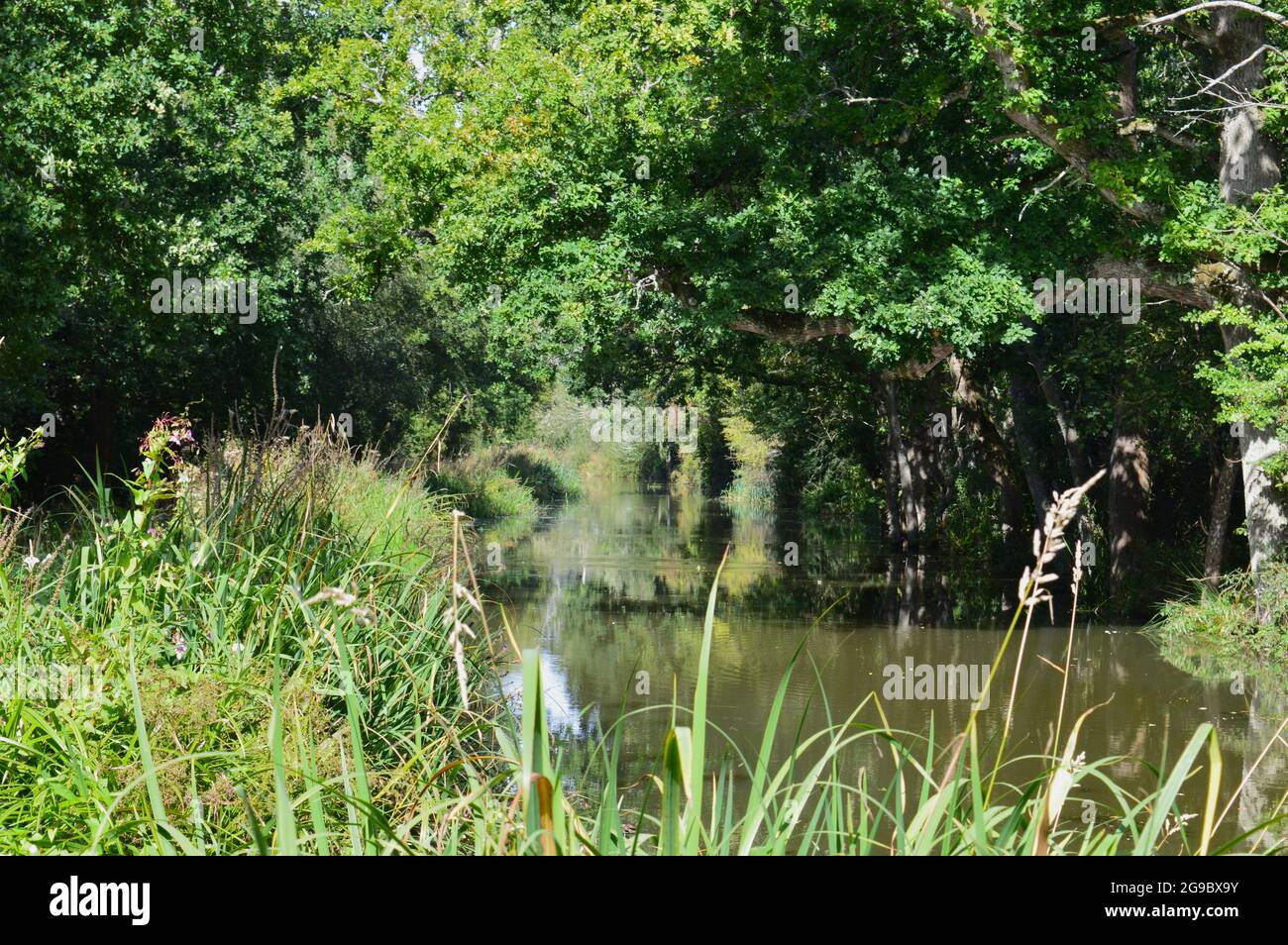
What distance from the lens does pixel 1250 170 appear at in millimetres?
13352

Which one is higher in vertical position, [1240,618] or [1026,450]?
[1026,450]

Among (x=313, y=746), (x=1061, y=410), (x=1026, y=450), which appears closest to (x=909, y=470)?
(x=1026, y=450)

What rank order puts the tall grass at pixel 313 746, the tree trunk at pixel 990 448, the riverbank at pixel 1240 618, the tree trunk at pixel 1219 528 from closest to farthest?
the tall grass at pixel 313 746 < the riverbank at pixel 1240 618 < the tree trunk at pixel 1219 528 < the tree trunk at pixel 990 448

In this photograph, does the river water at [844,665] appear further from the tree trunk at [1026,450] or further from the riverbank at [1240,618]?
the tree trunk at [1026,450]

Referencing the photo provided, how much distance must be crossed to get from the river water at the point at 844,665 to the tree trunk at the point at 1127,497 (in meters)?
1.50

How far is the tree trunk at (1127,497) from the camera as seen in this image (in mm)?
17031

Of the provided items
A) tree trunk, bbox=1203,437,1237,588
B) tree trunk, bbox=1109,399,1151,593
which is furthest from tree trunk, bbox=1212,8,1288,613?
tree trunk, bbox=1109,399,1151,593

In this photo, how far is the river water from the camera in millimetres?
9078

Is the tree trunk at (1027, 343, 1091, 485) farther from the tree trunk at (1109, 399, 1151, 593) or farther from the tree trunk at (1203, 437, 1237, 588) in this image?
the tree trunk at (1203, 437, 1237, 588)

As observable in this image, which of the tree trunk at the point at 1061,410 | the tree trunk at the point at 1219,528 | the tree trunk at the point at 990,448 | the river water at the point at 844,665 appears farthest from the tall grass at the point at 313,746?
the tree trunk at the point at 990,448

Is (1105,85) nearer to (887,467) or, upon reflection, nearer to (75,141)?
(75,141)

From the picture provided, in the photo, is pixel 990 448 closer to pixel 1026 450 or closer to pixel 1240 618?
pixel 1026 450

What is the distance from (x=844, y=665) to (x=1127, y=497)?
6114 mm

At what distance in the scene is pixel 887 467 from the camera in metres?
26.7
